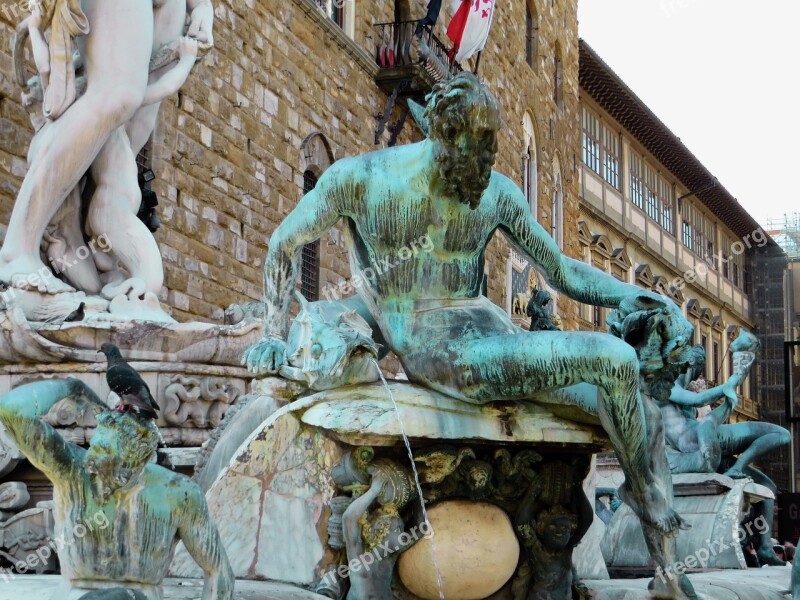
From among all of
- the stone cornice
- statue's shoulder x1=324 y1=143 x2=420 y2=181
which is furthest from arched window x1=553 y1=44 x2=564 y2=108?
statue's shoulder x1=324 y1=143 x2=420 y2=181

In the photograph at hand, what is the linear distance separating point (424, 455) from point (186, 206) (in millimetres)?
9788

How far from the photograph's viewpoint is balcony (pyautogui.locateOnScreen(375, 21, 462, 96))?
17984 mm

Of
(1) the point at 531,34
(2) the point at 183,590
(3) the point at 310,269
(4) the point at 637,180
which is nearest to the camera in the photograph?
(2) the point at 183,590

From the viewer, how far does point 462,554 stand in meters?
3.17

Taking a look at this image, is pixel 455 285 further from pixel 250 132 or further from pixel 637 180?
pixel 637 180

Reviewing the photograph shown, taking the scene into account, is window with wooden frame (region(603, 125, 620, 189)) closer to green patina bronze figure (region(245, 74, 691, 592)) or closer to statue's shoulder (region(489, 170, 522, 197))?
statue's shoulder (region(489, 170, 522, 197))

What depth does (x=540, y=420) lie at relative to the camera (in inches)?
125

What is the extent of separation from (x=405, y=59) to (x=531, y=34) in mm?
10003

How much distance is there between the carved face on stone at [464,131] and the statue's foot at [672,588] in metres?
1.03

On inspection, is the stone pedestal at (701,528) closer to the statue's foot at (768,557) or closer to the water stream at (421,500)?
the statue's foot at (768,557)

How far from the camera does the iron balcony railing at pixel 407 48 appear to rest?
18.2 m

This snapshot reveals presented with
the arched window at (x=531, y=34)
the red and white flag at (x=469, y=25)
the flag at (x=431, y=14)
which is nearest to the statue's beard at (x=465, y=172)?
the flag at (x=431, y=14)

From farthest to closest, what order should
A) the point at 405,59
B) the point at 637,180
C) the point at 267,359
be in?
the point at 637,180, the point at 405,59, the point at 267,359

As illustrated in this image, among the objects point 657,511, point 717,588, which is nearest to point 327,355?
point 657,511
